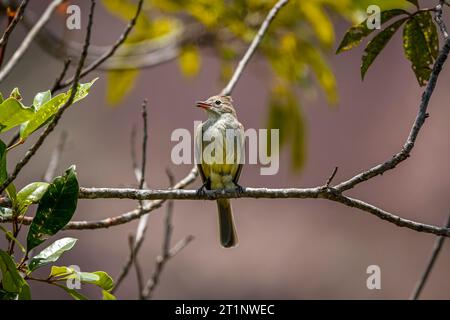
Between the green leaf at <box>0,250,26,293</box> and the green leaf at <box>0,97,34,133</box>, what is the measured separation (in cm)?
38

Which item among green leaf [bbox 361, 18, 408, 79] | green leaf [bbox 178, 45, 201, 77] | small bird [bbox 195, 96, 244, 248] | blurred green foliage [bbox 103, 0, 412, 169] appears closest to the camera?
green leaf [bbox 361, 18, 408, 79]

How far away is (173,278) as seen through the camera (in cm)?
790

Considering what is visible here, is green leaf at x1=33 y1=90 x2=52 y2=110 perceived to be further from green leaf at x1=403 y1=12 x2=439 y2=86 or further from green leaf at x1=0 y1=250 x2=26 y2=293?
green leaf at x1=403 y1=12 x2=439 y2=86

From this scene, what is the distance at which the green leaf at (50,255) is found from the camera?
2282mm

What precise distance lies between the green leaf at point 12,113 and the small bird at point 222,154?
2.18 meters

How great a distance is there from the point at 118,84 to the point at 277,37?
3.08ft

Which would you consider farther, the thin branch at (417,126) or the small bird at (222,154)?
the small bird at (222,154)

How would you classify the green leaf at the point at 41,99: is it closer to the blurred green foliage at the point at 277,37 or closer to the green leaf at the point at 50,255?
the green leaf at the point at 50,255

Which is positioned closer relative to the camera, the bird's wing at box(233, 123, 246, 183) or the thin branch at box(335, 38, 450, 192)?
the thin branch at box(335, 38, 450, 192)

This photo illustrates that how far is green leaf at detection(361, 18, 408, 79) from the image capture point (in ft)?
8.71

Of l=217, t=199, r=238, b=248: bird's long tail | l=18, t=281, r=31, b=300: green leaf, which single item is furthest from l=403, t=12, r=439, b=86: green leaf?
l=217, t=199, r=238, b=248: bird's long tail

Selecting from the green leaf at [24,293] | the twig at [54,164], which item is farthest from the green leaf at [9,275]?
the twig at [54,164]
